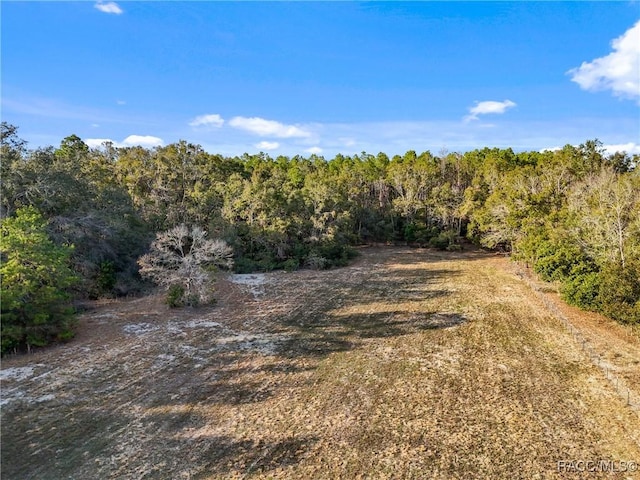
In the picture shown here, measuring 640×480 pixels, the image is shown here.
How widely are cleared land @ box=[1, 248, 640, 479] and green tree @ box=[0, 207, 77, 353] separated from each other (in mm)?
820

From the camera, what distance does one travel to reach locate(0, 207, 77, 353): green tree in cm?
1216

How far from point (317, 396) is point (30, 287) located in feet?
31.8

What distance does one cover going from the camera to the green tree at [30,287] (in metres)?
12.2

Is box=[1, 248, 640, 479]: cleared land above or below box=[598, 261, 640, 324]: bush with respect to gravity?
below

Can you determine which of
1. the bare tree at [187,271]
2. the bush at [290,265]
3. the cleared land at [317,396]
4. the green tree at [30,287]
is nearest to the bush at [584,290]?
the cleared land at [317,396]

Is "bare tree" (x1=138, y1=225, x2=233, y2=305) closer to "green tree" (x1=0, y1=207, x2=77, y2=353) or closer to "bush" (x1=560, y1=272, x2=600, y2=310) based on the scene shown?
"green tree" (x1=0, y1=207, x2=77, y2=353)

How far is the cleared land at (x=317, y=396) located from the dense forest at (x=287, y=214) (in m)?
2.09

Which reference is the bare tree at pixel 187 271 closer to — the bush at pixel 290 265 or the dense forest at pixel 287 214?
the dense forest at pixel 287 214

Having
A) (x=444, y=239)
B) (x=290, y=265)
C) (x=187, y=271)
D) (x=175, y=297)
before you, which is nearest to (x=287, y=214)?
(x=290, y=265)

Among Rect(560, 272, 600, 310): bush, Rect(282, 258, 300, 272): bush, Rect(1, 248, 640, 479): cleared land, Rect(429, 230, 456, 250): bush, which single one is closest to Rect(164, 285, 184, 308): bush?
Rect(1, 248, 640, 479): cleared land

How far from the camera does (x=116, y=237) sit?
67.1 feet

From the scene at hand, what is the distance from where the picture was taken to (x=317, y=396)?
10742 millimetres

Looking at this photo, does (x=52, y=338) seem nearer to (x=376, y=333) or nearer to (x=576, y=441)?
(x=376, y=333)

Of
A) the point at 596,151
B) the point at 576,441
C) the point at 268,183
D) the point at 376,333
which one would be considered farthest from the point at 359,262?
the point at 596,151
